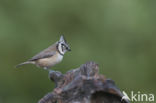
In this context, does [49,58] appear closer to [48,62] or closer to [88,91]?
[48,62]

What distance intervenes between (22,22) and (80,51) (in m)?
1.83

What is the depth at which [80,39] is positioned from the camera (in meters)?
12.0

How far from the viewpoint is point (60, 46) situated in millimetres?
6367

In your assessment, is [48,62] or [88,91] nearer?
[88,91]

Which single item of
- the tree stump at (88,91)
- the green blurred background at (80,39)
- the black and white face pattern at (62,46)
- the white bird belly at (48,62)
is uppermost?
the green blurred background at (80,39)

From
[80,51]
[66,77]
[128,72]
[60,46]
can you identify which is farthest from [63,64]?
[66,77]

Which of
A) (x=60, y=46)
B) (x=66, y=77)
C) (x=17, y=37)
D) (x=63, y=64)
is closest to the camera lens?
(x=66, y=77)

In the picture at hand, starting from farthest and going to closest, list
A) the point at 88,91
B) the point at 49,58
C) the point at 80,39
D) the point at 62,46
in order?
the point at 80,39 → the point at 49,58 → the point at 62,46 → the point at 88,91

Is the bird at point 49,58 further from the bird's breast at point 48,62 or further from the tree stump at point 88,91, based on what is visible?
the tree stump at point 88,91

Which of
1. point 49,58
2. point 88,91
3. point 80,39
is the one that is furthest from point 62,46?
point 80,39

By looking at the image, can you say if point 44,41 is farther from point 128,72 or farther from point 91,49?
point 128,72

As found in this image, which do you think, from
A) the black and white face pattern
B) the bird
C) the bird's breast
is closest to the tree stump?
the black and white face pattern

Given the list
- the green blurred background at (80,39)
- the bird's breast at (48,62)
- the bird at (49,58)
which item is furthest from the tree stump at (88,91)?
the green blurred background at (80,39)

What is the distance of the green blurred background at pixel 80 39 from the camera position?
11.4 meters
